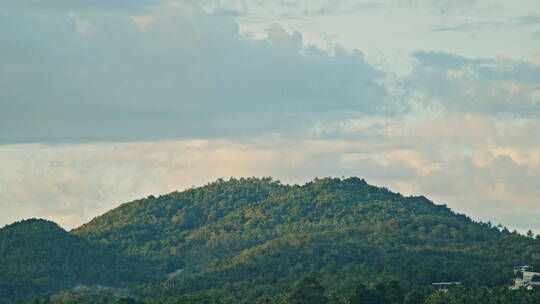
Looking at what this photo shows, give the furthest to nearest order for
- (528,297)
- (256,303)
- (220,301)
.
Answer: (220,301) → (256,303) → (528,297)

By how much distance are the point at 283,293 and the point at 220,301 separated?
11.5 meters

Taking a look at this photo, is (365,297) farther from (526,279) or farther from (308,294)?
(526,279)

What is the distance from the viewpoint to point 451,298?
155625 millimetres

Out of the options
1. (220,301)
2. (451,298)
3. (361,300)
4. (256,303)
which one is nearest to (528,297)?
(451,298)

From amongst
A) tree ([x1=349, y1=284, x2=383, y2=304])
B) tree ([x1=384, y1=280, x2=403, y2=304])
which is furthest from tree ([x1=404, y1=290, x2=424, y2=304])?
tree ([x1=349, y1=284, x2=383, y2=304])

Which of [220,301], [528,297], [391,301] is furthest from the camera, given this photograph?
[220,301]

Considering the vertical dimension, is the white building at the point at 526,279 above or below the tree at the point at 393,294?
above

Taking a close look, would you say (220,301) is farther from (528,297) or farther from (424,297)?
(528,297)

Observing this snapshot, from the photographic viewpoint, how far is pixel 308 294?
171500mm

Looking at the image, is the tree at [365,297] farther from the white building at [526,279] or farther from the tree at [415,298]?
the white building at [526,279]

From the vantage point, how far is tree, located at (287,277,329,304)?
170 meters

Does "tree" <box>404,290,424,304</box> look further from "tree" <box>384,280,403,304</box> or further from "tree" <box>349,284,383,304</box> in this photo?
"tree" <box>349,284,383,304</box>

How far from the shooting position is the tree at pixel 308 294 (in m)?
170

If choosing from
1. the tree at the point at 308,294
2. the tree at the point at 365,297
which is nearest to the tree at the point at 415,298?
the tree at the point at 365,297
